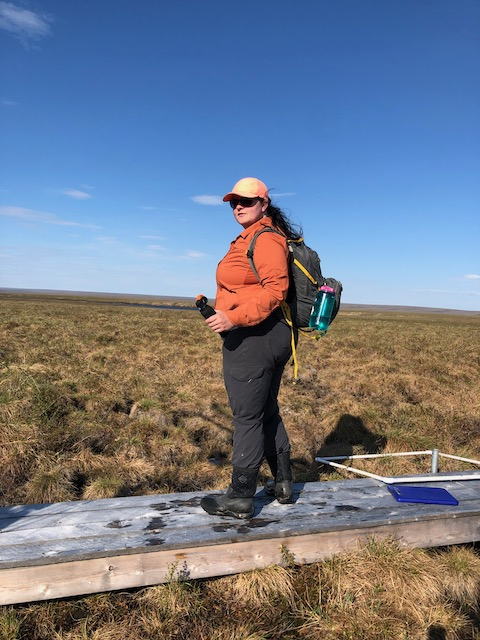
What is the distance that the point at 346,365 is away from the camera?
1466cm

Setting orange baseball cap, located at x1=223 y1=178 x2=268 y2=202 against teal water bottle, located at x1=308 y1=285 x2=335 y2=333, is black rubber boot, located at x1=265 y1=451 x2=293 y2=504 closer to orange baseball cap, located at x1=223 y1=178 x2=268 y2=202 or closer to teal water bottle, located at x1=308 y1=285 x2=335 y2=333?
teal water bottle, located at x1=308 y1=285 x2=335 y2=333

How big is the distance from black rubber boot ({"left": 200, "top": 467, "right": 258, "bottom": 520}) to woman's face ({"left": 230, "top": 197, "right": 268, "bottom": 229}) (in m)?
1.99

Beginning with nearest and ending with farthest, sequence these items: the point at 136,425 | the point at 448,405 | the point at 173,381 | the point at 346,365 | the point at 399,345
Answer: the point at 136,425 < the point at 448,405 < the point at 173,381 < the point at 346,365 < the point at 399,345

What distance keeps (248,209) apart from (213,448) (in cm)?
490

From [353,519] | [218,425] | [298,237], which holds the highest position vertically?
[298,237]

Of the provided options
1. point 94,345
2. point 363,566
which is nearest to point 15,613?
point 363,566

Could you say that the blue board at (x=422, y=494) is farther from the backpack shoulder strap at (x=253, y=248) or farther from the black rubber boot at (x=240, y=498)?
the backpack shoulder strap at (x=253, y=248)

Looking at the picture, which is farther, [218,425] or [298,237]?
[218,425]

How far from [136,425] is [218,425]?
1.56 metres

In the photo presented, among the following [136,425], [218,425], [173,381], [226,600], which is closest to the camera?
[226,600]

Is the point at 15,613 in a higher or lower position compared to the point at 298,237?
lower

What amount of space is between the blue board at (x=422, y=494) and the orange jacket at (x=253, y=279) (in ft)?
7.34

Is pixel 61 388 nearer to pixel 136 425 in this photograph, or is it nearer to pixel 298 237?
pixel 136 425

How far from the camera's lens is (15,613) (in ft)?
9.10
